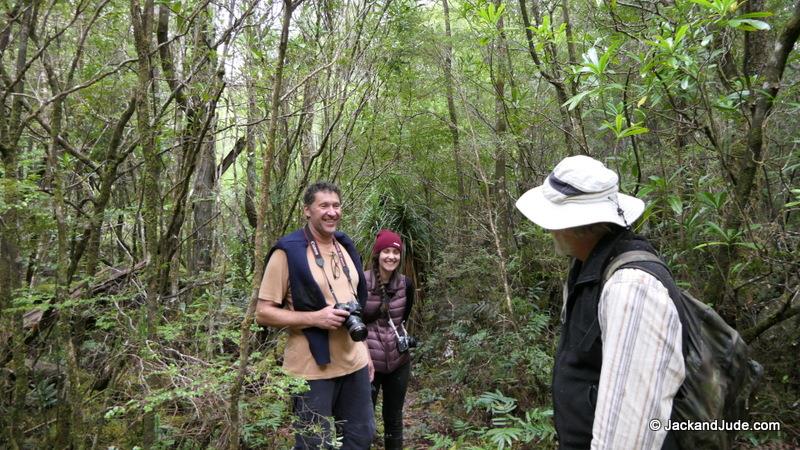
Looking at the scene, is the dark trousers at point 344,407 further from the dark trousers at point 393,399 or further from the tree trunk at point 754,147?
the tree trunk at point 754,147

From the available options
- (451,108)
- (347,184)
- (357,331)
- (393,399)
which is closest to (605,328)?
(357,331)

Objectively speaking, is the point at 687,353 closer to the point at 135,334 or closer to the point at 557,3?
the point at 135,334

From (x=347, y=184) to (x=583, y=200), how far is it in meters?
5.51

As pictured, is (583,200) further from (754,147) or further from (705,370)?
(754,147)

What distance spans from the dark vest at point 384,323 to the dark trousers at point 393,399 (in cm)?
11

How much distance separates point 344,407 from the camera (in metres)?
3.09

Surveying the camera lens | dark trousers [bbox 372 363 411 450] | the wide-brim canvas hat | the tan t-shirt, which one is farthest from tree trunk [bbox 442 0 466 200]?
the wide-brim canvas hat

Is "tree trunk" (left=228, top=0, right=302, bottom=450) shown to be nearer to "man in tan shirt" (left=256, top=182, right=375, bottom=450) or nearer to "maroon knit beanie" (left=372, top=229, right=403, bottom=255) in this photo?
"man in tan shirt" (left=256, top=182, right=375, bottom=450)

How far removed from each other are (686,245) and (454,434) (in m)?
2.80

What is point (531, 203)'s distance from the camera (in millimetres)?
1753

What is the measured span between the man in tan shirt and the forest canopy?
21 centimetres

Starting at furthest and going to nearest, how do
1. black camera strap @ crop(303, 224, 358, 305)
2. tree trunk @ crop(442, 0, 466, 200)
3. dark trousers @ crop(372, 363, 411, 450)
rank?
tree trunk @ crop(442, 0, 466, 200) → dark trousers @ crop(372, 363, 411, 450) → black camera strap @ crop(303, 224, 358, 305)

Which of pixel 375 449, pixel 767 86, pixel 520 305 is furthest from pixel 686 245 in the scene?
pixel 375 449

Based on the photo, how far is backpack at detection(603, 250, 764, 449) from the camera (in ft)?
4.45
